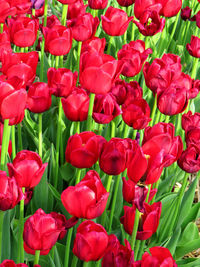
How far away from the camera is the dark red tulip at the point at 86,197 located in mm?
932

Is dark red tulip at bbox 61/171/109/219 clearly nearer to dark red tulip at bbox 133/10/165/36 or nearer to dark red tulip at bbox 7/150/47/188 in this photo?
dark red tulip at bbox 7/150/47/188

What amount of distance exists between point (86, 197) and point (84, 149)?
0.19m

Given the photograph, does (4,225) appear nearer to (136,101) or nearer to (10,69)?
(10,69)

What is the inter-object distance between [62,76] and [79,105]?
0.42 feet

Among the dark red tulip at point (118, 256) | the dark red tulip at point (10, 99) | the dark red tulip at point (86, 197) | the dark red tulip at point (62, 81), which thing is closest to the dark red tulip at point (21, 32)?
the dark red tulip at point (62, 81)

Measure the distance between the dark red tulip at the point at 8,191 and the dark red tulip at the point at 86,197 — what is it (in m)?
0.10

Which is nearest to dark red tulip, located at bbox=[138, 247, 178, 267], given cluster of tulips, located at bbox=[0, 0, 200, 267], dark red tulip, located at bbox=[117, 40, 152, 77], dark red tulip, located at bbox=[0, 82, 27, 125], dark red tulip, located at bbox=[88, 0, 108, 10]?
cluster of tulips, located at bbox=[0, 0, 200, 267]

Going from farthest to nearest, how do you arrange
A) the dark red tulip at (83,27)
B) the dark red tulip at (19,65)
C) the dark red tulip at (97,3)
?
the dark red tulip at (97,3)
the dark red tulip at (83,27)
the dark red tulip at (19,65)

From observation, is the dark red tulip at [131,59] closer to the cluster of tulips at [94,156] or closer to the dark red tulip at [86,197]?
the cluster of tulips at [94,156]

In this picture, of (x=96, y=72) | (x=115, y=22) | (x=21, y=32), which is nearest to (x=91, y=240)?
(x=96, y=72)

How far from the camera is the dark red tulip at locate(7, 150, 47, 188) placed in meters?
1.00

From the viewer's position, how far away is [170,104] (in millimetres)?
1413

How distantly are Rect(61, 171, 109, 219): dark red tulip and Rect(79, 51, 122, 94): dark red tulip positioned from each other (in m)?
0.32

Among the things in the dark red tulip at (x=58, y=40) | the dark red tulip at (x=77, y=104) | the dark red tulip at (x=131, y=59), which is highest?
the dark red tulip at (x=58, y=40)
